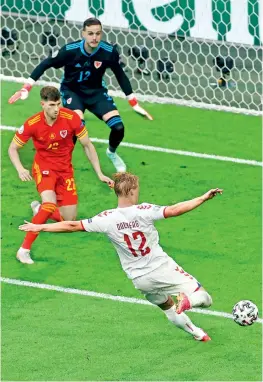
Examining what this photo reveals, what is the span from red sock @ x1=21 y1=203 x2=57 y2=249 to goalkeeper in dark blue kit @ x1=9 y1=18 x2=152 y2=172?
205cm

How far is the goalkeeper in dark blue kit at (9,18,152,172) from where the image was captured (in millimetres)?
15594

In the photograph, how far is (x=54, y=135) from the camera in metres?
14.2

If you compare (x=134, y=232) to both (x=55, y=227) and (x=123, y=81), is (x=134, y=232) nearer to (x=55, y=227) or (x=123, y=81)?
(x=55, y=227)

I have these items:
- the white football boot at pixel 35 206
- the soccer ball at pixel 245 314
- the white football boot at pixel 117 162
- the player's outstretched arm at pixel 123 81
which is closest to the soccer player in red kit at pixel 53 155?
the white football boot at pixel 35 206

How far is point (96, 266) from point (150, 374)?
2.51 metres

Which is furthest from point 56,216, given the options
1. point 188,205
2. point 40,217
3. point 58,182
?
point 188,205

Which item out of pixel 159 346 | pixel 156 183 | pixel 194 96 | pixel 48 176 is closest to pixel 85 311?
pixel 159 346

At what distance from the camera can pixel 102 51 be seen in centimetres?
1567

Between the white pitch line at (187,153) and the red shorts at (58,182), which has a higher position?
the red shorts at (58,182)

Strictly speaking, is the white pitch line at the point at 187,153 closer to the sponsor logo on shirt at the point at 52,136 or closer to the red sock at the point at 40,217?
the sponsor logo on shirt at the point at 52,136

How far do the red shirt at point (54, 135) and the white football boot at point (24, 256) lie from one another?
1.03 meters

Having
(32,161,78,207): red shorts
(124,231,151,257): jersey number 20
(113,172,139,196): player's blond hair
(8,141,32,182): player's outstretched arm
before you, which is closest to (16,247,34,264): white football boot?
(32,161,78,207): red shorts

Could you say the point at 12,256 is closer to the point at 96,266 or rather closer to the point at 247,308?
the point at 96,266

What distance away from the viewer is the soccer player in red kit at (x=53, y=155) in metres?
14.0
